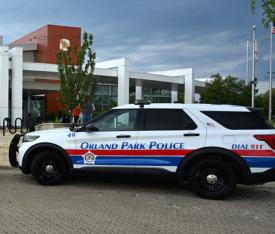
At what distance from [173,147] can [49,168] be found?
2.58m

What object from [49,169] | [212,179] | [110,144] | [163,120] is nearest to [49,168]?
[49,169]

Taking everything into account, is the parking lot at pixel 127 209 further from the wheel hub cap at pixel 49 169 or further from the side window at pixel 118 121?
the side window at pixel 118 121

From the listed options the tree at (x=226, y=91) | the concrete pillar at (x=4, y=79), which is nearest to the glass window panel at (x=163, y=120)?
the concrete pillar at (x=4, y=79)

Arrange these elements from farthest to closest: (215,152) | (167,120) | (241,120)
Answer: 1. (167,120)
2. (241,120)
3. (215,152)

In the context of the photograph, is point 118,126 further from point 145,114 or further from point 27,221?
point 27,221

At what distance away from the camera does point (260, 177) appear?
584 centimetres

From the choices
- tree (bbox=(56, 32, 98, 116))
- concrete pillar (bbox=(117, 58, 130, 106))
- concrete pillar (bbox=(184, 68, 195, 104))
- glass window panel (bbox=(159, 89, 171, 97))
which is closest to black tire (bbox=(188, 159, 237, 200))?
tree (bbox=(56, 32, 98, 116))

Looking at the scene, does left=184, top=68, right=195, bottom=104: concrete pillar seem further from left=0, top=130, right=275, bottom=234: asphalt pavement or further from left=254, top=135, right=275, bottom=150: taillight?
left=254, top=135, right=275, bottom=150: taillight

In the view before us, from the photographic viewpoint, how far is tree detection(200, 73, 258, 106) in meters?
36.2

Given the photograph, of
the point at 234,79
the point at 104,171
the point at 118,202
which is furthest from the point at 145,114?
the point at 234,79

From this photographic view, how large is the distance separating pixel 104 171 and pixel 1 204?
1.86m

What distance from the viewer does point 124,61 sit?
92.8 feet

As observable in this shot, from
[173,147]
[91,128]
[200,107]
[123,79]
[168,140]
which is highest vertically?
[123,79]

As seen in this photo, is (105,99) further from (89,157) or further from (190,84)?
(89,157)
